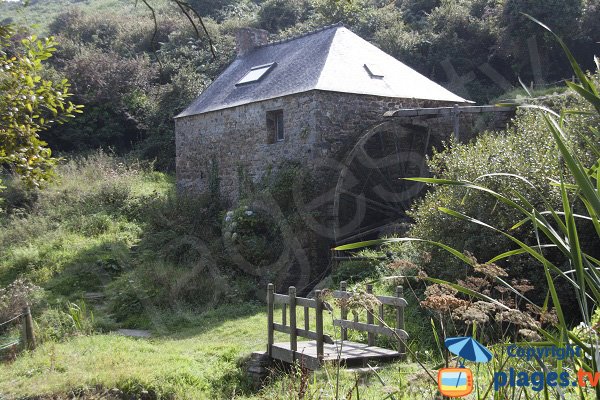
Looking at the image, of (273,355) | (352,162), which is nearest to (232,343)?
(273,355)

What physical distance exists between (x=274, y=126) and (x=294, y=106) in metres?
1.11

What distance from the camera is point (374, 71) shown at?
53.0 ft

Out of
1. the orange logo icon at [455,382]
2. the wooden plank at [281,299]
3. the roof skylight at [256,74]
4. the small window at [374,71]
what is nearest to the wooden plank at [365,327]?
the wooden plank at [281,299]

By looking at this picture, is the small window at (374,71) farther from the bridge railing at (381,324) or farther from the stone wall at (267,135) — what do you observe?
the bridge railing at (381,324)

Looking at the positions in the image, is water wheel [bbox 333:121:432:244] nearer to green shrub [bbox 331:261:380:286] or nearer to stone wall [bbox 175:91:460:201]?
stone wall [bbox 175:91:460:201]

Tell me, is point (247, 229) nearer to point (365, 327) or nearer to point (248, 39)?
point (365, 327)

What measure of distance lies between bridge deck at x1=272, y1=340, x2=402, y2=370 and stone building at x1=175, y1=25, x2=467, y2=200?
6959 mm

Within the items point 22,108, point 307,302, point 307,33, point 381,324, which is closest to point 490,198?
point 381,324

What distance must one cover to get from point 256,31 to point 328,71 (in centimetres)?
581

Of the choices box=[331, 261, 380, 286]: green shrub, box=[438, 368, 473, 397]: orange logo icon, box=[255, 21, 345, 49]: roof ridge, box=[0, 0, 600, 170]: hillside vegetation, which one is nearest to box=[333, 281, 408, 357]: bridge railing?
box=[331, 261, 380, 286]: green shrub

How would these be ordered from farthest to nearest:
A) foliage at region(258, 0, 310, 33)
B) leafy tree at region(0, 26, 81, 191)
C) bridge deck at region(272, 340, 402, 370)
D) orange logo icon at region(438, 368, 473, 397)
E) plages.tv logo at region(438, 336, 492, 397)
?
foliage at region(258, 0, 310, 33)
bridge deck at region(272, 340, 402, 370)
leafy tree at region(0, 26, 81, 191)
orange logo icon at region(438, 368, 473, 397)
plages.tv logo at region(438, 336, 492, 397)

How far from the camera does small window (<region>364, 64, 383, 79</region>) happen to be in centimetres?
1601

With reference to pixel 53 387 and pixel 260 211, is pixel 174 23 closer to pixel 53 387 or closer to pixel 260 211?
pixel 260 211

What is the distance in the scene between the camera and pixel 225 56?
86.1ft
